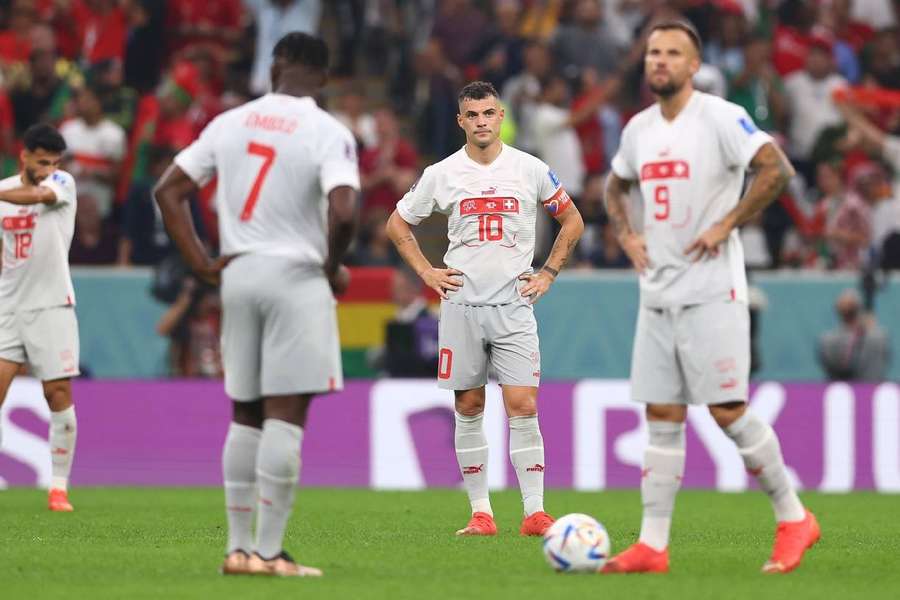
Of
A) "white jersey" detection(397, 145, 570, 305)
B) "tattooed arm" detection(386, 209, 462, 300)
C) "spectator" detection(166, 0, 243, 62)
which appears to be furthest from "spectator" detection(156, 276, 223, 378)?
"white jersey" detection(397, 145, 570, 305)

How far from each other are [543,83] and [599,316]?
3.84 m

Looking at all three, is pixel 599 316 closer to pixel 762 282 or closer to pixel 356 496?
pixel 762 282

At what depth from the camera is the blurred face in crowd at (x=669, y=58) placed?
8234 mm

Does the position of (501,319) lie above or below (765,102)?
below

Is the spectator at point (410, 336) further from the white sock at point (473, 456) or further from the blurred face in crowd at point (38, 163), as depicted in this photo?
the white sock at point (473, 456)

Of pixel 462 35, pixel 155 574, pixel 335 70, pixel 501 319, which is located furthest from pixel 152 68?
pixel 155 574

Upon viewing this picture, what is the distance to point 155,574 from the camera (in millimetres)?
8391

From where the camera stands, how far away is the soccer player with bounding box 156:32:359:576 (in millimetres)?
7766

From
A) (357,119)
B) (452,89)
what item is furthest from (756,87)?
(357,119)

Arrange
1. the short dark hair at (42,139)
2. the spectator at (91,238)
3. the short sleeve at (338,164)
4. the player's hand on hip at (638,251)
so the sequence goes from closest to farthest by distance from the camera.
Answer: the short sleeve at (338,164) → the player's hand on hip at (638,251) → the short dark hair at (42,139) → the spectator at (91,238)

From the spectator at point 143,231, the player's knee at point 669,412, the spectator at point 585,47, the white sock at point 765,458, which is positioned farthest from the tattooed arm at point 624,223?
the spectator at point 585,47

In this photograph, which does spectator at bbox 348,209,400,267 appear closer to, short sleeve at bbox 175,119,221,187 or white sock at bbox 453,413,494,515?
white sock at bbox 453,413,494,515

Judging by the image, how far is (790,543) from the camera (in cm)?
848

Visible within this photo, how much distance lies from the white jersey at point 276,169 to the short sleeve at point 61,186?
16.1 ft
